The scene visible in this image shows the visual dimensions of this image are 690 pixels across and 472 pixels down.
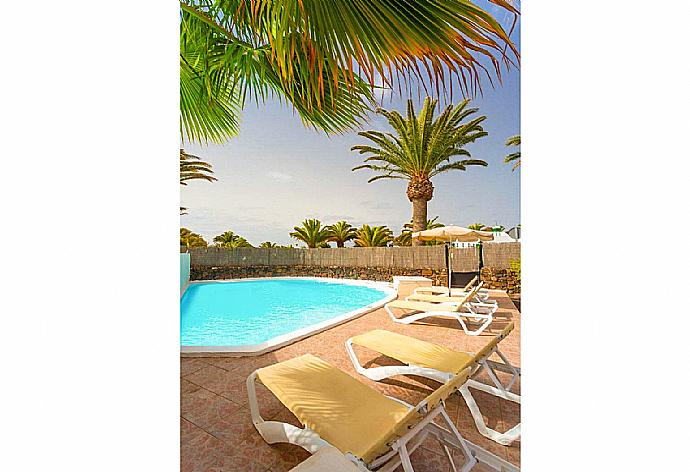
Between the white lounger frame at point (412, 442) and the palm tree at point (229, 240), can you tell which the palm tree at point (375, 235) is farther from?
the white lounger frame at point (412, 442)

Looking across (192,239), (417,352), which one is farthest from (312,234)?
(417,352)

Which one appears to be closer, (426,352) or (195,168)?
(426,352)

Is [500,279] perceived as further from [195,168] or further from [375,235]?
[195,168]

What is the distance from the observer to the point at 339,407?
212 cm

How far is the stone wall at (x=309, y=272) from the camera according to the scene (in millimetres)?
14353

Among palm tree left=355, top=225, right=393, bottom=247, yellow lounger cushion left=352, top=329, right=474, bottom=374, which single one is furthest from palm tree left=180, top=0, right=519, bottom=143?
palm tree left=355, top=225, right=393, bottom=247

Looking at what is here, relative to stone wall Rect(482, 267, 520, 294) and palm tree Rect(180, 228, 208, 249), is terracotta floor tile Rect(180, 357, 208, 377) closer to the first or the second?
stone wall Rect(482, 267, 520, 294)

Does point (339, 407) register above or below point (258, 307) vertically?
above

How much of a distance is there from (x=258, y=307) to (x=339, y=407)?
7.99m
